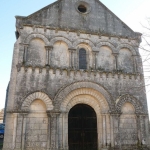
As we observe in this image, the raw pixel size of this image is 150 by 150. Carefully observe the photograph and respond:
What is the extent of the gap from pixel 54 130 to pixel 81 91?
3.20 meters

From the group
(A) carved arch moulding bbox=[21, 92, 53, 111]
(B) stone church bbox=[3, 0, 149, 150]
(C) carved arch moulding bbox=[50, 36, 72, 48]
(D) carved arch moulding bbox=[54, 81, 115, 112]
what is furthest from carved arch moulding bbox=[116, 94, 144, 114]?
(C) carved arch moulding bbox=[50, 36, 72, 48]

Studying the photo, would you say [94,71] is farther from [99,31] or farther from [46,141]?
[46,141]

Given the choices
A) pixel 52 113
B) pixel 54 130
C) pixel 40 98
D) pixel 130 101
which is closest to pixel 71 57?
pixel 40 98

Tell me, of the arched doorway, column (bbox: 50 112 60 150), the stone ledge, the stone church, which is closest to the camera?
column (bbox: 50 112 60 150)

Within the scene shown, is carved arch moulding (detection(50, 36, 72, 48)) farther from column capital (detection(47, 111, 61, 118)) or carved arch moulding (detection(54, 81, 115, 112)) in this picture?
column capital (detection(47, 111, 61, 118))

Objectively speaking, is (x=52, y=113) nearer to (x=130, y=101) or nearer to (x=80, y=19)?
(x=130, y=101)

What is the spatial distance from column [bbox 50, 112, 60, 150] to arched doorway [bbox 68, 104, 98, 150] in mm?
1248

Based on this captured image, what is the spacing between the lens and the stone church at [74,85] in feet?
37.2

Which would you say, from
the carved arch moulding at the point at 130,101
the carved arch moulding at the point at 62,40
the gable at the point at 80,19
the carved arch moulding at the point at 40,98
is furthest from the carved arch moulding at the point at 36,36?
the carved arch moulding at the point at 130,101

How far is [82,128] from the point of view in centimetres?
1266

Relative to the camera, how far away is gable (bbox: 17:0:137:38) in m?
13.5

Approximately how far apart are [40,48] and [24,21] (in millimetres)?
2217

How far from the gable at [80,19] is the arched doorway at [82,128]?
602cm

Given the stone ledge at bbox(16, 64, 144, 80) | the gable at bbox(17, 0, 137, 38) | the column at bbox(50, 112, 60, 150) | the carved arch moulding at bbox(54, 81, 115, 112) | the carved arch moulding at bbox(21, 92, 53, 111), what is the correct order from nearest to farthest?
the column at bbox(50, 112, 60, 150), the carved arch moulding at bbox(21, 92, 53, 111), the carved arch moulding at bbox(54, 81, 115, 112), the stone ledge at bbox(16, 64, 144, 80), the gable at bbox(17, 0, 137, 38)
